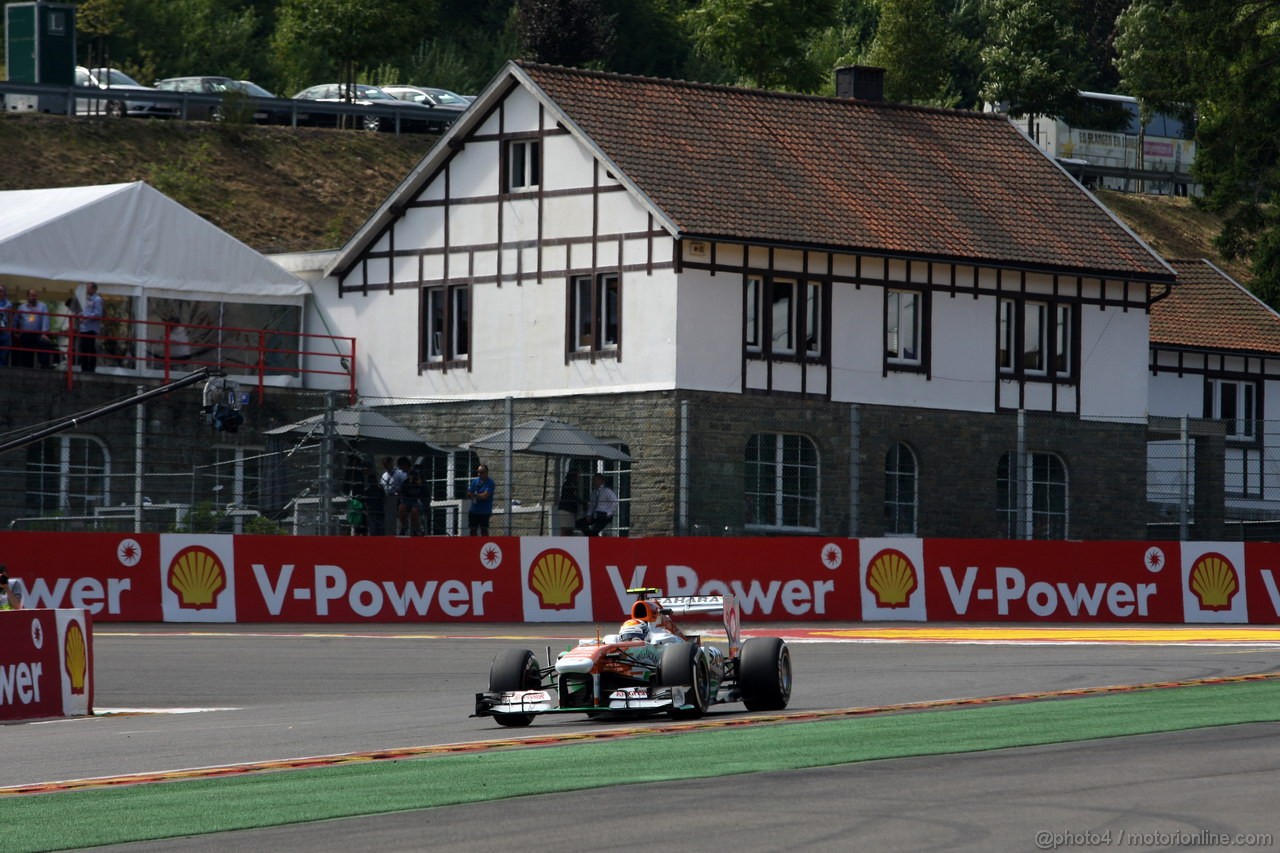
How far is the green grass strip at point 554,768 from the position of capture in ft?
37.3

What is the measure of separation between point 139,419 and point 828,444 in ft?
44.6

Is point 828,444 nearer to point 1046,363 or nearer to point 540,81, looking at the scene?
point 1046,363

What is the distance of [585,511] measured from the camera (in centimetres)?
3600

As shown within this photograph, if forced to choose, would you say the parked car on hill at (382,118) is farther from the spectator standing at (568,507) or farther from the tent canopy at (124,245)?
the spectator standing at (568,507)

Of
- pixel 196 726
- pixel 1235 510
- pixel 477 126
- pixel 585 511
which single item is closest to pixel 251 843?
pixel 196 726

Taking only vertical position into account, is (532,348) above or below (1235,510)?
above

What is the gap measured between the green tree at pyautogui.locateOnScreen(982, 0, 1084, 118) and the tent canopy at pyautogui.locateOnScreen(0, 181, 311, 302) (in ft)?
138

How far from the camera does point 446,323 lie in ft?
139

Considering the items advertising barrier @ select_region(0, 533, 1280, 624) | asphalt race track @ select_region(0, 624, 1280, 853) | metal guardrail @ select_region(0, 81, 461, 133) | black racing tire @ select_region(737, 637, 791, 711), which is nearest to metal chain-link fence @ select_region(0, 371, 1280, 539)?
advertising barrier @ select_region(0, 533, 1280, 624)

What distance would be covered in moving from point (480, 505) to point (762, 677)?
1726 centimetres

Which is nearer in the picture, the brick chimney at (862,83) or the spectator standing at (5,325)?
the spectator standing at (5,325)

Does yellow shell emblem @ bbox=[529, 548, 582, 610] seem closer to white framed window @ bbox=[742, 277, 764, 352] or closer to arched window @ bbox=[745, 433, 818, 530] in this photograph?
arched window @ bbox=[745, 433, 818, 530]

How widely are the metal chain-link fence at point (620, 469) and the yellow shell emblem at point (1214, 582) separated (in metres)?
1.54

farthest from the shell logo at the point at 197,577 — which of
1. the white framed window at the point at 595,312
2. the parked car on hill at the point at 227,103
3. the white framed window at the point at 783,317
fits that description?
the parked car on hill at the point at 227,103
